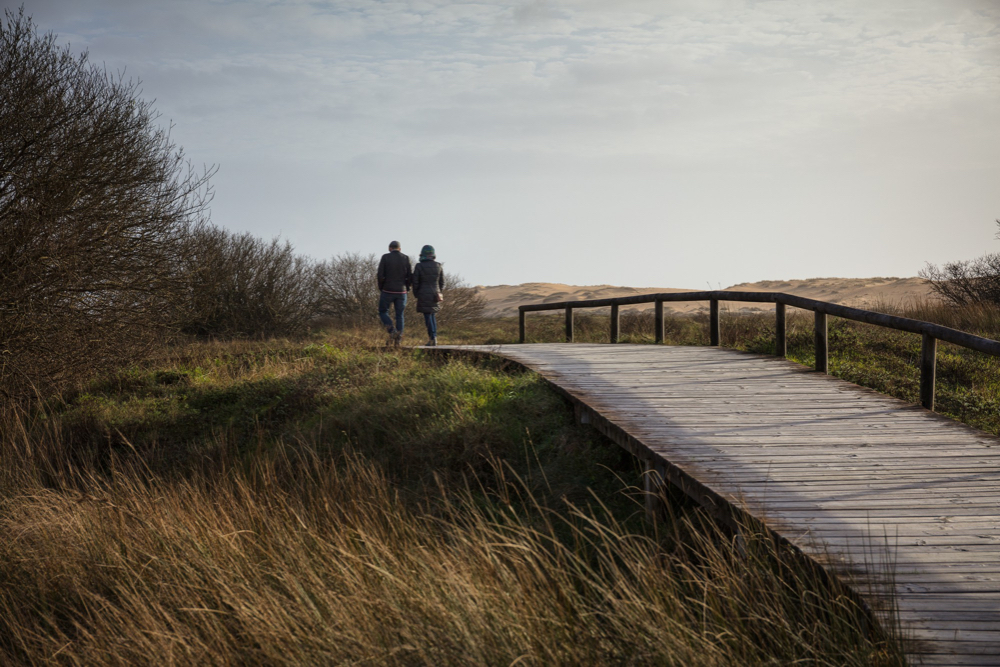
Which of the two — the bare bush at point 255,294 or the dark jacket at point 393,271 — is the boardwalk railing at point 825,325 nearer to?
the dark jacket at point 393,271

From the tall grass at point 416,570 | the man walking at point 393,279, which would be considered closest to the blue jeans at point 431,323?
the man walking at point 393,279

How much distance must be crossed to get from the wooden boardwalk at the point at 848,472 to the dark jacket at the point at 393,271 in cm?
569

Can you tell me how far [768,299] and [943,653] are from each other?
7.14 m

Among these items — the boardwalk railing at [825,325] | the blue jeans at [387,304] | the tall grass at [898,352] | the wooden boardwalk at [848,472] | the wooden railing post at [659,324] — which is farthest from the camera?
the blue jeans at [387,304]

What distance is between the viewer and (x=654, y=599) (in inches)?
126

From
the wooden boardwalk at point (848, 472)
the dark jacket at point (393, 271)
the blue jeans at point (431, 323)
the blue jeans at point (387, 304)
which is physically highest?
the dark jacket at point (393, 271)

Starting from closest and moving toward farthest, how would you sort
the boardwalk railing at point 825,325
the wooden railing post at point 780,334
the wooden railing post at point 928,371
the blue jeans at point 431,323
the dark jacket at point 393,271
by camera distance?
Answer: the boardwalk railing at point 825,325
the wooden railing post at point 928,371
the wooden railing post at point 780,334
the dark jacket at point 393,271
the blue jeans at point 431,323

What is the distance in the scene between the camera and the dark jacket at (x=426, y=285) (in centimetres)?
1355

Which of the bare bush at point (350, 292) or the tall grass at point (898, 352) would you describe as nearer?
the tall grass at point (898, 352)

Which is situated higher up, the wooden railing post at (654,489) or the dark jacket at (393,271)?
the dark jacket at (393,271)

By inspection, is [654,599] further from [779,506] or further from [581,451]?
[581,451]

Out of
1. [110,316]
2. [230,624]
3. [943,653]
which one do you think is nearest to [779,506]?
[943,653]

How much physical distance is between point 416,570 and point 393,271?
10.2 m

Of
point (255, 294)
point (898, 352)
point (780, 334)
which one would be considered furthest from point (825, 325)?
point (255, 294)
